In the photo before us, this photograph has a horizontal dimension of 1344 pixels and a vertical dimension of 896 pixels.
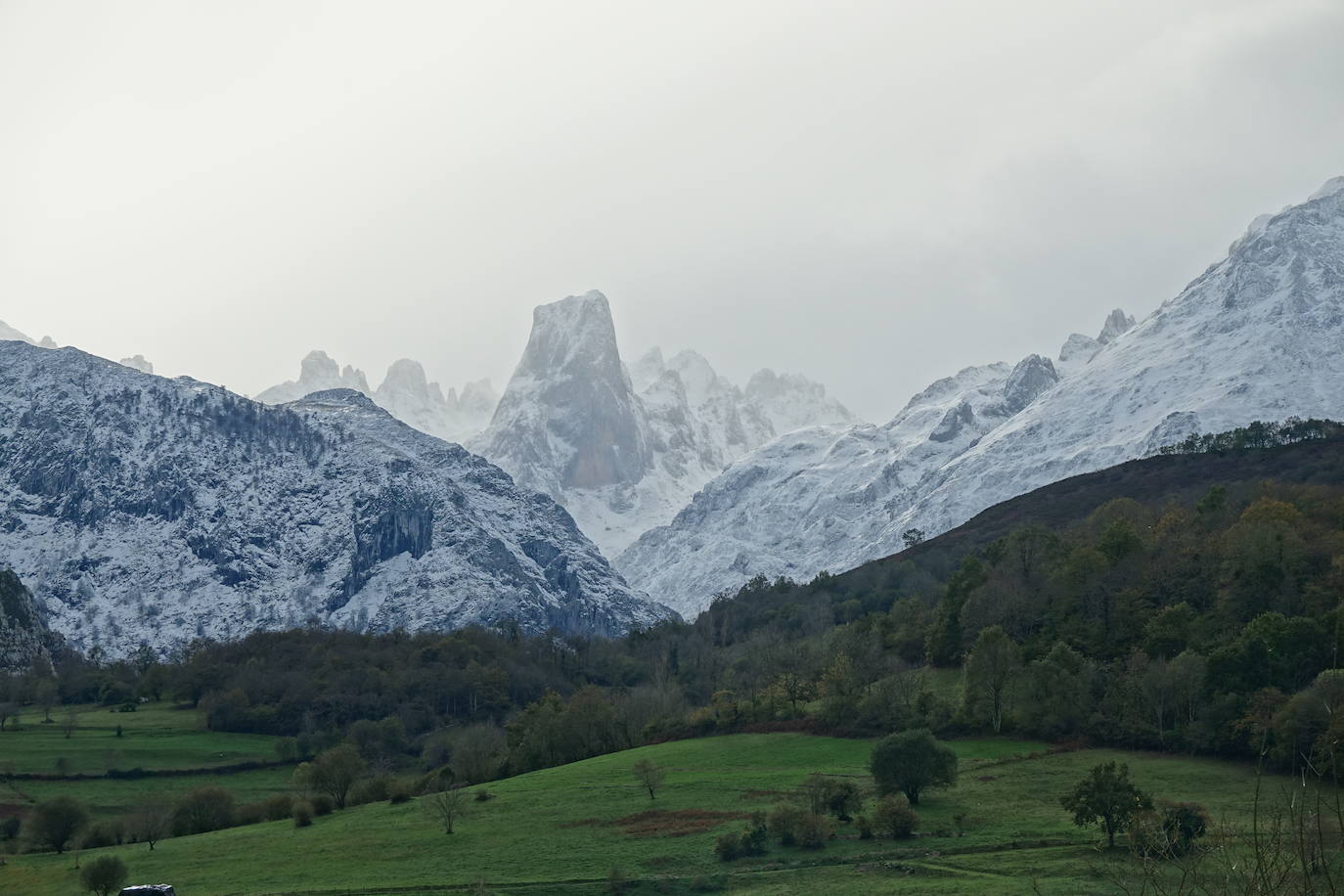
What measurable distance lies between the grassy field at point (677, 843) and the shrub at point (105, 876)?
1.68 m

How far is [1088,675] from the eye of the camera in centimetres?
10212

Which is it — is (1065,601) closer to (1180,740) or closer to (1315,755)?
(1180,740)

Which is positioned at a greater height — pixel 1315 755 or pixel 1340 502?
pixel 1340 502

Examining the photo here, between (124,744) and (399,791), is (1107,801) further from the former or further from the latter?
(124,744)

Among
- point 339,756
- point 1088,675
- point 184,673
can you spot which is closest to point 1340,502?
point 1088,675

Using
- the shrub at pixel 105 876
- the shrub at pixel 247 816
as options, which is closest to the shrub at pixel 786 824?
the shrub at pixel 105 876

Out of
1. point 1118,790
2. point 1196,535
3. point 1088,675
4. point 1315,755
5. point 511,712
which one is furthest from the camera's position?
point 511,712

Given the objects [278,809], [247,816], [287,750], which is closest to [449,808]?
[278,809]

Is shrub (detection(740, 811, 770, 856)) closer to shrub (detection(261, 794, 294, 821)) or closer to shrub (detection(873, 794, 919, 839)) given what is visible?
shrub (detection(873, 794, 919, 839))

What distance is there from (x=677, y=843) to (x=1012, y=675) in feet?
140

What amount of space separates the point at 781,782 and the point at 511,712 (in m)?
93.3

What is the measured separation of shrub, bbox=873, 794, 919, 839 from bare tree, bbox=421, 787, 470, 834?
28845 mm

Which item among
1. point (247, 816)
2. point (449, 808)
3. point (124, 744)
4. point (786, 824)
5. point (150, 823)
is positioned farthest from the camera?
point (124, 744)

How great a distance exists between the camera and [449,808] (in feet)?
279
